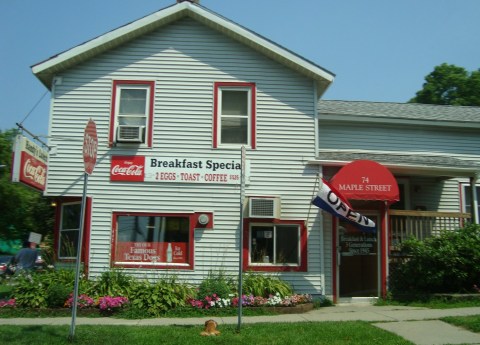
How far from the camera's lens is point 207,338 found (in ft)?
26.7

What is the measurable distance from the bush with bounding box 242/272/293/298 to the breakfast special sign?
240 cm

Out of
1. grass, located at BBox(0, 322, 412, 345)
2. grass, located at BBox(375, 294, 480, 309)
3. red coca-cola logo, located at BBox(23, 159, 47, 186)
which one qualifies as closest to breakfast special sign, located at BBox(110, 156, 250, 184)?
red coca-cola logo, located at BBox(23, 159, 47, 186)

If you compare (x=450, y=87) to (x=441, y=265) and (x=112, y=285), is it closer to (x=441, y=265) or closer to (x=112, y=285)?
(x=441, y=265)

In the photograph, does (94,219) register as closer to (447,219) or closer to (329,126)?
(329,126)

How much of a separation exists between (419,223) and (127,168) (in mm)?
7595

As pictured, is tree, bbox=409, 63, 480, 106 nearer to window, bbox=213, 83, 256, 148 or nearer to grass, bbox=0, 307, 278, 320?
window, bbox=213, 83, 256, 148

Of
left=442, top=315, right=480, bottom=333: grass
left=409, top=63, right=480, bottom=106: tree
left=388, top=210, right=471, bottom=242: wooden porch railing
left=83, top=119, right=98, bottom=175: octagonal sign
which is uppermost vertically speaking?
left=409, top=63, right=480, bottom=106: tree

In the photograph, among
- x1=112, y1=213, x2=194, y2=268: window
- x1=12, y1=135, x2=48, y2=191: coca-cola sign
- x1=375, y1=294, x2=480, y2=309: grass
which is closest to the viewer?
x1=12, y1=135, x2=48, y2=191: coca-cola sign

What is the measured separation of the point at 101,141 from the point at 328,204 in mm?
5784

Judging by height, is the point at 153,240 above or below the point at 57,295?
above

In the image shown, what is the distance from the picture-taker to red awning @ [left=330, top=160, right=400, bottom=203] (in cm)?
1196

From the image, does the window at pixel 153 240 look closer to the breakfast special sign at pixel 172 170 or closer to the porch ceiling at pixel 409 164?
the breakfast special sign at pixel 172 170

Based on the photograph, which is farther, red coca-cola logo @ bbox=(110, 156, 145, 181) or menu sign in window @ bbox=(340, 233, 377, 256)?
menu sign in window @ bbox=(340, 233, 377, 256)

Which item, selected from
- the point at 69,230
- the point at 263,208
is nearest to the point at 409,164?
the point at 263,208
